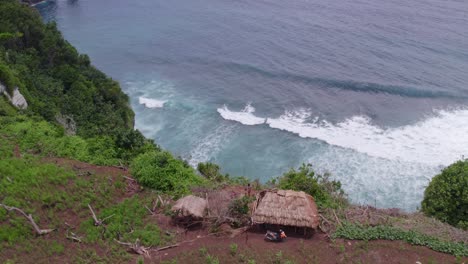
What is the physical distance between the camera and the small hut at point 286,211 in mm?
18578

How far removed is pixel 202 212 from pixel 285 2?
2579 inches

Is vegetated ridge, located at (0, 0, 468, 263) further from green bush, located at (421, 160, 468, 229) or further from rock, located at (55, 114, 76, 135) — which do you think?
rock, located at (55, 114, 76, 135)

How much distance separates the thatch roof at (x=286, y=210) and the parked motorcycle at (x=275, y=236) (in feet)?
1.45

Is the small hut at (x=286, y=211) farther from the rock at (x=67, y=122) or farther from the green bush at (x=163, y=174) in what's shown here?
the rock at (x=67, y=122)

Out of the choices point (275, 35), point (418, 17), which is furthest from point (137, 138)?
point (418, 17)

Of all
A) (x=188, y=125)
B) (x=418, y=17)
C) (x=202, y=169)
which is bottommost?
(x=188, y=125)

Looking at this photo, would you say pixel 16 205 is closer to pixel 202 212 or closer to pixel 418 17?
pixel 202 212

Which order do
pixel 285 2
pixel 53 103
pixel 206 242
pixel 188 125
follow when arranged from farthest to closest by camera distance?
pixel 285 2, pixel 188 125, pixel 53 103, pixel 206 242

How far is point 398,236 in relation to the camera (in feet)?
61.1

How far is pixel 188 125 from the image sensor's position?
4612 cm

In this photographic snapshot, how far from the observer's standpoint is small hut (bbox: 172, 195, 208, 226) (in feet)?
62.3

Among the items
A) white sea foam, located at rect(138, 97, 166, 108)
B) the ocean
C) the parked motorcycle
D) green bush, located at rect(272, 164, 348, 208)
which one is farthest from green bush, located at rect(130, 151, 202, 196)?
white sea foam, located at rect(138, 97, 166, 108)

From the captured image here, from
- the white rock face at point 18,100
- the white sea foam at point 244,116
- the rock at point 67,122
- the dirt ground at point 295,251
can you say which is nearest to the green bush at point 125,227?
the dirt ground at point 295,251

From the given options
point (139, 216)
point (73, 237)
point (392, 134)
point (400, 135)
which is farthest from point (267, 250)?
point (400, 135)
